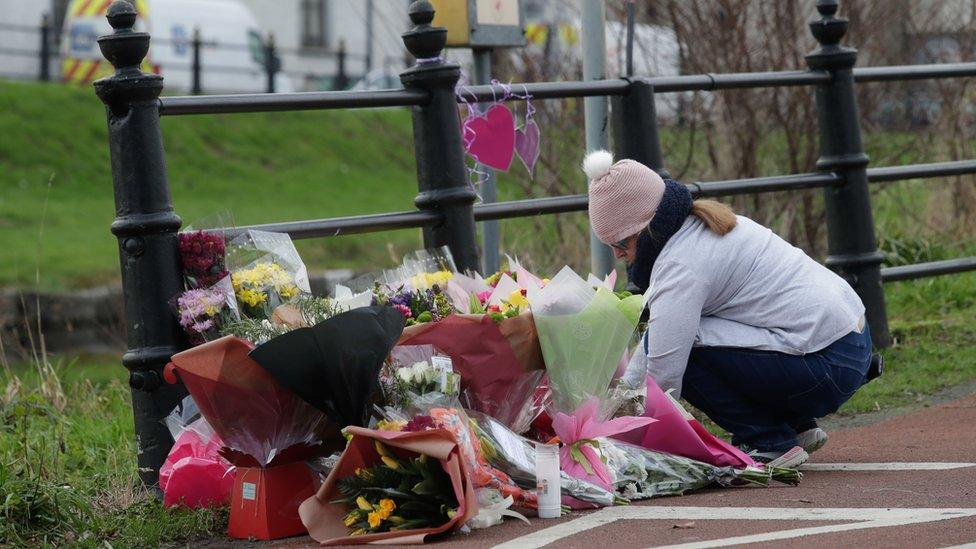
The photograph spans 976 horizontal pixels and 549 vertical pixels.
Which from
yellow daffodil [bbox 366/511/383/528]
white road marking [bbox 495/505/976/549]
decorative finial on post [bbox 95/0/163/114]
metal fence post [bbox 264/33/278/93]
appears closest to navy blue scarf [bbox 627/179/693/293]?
white road marking [bbox 495/505/976/549]

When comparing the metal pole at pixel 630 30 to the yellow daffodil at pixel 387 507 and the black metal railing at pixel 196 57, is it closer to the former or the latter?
the yellow daffodil at pixel 387 507

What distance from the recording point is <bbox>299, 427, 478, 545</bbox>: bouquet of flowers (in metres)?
3.95

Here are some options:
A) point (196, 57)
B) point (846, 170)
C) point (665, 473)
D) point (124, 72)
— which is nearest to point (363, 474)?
point (665, 473)

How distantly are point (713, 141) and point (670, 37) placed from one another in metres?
0.89

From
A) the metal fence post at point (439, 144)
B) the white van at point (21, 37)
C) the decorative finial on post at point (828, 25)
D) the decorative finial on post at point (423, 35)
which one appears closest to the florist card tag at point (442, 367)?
the metal fence post at point (439, 144)

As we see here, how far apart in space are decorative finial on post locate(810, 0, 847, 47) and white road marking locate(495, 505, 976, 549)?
3.61 m

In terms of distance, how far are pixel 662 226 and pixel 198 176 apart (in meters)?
18.0

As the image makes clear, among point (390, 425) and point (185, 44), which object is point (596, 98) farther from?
point (185, 44)

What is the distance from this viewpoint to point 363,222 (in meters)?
5.30

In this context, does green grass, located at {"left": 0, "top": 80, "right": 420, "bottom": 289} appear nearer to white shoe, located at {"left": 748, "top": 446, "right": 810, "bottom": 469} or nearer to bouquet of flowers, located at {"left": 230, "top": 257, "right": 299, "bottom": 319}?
white shoe, located at {"left": 748, "top": 446, "right": 810, "bottom": 469}

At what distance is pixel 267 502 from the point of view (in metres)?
4.21

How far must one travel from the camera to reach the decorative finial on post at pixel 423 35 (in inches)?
216

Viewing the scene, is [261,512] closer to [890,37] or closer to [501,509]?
[501,509]

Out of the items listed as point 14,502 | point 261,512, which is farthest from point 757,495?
point 14,502
